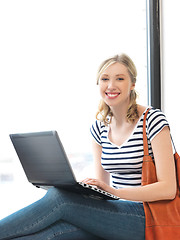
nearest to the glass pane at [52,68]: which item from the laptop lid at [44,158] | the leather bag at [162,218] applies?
the laptop lid at [44,158]

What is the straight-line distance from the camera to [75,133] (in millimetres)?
2113

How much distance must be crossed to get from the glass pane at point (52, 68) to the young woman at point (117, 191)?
0.47 m

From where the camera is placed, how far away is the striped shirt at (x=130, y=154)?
1479 mm

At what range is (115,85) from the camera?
1583mm

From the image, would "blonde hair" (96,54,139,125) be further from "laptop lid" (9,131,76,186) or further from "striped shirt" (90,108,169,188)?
"laptop lid" (9,131,76,186)

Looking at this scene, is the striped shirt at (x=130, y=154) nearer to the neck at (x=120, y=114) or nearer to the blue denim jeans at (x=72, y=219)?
the neck at (x=120, y=114)

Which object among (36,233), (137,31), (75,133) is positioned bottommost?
(36,233)

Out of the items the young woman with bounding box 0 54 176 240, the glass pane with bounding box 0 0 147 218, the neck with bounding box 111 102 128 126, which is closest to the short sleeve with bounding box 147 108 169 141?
the young woman with bounding box 0 54 176 240

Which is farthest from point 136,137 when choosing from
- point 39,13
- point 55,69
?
point 39,13

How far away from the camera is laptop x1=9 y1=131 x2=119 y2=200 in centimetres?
124

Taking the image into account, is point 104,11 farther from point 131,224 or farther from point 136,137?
point 131,224

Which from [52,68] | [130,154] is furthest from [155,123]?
[52,68]

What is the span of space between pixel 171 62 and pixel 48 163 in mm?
1219

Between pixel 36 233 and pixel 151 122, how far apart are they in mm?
603
